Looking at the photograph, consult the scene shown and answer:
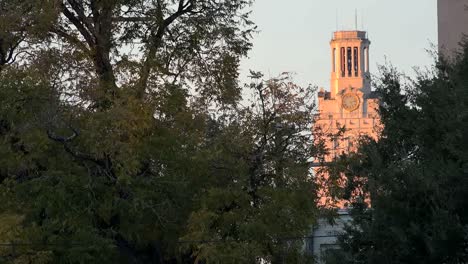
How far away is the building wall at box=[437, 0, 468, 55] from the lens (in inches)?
1038

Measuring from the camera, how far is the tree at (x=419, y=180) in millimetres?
Result: 18047

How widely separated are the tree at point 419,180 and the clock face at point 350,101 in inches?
6305

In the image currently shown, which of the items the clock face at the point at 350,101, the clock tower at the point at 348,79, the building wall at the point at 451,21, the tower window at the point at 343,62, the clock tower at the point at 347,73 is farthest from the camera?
the tower window at the point at 343,62

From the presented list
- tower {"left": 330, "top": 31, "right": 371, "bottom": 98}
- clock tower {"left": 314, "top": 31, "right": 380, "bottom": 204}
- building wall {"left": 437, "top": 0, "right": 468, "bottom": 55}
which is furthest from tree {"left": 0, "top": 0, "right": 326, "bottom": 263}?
tower {"left": 330, "top": 31, "right": 371, "bottom": 98}

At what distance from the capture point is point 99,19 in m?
30.7

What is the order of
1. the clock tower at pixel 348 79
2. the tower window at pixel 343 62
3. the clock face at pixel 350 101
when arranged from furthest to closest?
the tower window at pixel 343 62 → the clock face at pixel 350 101 → the clock tower at pixel 348 79

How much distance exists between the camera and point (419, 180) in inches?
725

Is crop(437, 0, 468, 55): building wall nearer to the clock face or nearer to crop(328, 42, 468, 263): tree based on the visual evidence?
crop(328, 42, 468, 263): tree

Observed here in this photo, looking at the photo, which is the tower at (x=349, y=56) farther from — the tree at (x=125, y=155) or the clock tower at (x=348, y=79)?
the tree at (x=125, y=155)

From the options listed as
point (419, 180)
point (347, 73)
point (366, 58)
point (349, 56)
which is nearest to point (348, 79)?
point (347, 73)

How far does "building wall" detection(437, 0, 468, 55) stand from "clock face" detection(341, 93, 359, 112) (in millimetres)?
153538

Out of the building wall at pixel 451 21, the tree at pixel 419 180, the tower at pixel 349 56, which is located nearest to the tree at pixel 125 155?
the building wall at pixel 451 21

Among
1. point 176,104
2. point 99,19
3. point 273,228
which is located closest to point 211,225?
point 273,228

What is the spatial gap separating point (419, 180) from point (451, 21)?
30.3 feet
